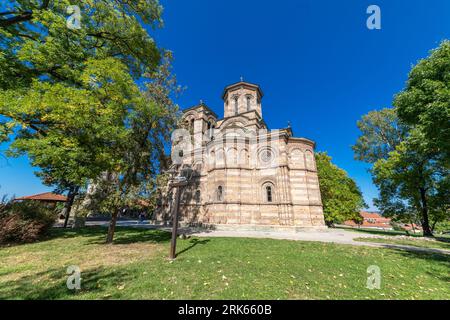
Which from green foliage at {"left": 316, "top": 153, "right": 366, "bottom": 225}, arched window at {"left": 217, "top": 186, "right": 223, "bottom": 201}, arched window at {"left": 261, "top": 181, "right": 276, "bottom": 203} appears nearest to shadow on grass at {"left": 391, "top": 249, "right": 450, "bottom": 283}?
arched window at {"left": 261, "top": 181, "right": 276, "bottom": 203}

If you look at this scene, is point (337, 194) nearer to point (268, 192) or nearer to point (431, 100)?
point (268, 192)

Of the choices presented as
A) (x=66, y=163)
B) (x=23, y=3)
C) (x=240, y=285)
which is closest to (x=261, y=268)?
(x=240, y=285)

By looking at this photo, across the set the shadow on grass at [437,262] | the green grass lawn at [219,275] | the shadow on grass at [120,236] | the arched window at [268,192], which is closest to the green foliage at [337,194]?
the arched window at [268,192]

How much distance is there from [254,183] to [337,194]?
11463 millimetres

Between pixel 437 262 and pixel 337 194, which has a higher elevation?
pixel 337 194

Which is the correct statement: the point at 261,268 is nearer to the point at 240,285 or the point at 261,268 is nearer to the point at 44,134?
the point at 240,285

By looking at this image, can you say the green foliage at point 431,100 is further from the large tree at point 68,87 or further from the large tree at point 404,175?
the large tree at point 68,87

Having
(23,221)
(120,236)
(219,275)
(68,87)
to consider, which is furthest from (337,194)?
(23,221)

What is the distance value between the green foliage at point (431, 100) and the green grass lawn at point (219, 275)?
5.51m

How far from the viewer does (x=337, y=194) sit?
73.8ft

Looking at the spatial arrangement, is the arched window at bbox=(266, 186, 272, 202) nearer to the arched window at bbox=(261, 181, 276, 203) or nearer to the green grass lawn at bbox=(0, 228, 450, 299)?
the arched window at bbox=(261, 181, 276, 203)

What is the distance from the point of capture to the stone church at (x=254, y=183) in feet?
60.5

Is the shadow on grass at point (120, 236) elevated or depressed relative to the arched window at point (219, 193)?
depressed
